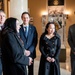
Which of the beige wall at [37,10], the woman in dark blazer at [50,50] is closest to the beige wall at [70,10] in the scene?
the beige wall at [37,10]

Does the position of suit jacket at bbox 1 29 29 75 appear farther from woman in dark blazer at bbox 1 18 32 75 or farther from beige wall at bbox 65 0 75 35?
beige wall at bbox 65 0 75 35

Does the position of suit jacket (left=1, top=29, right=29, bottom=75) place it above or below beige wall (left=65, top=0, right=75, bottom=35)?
below

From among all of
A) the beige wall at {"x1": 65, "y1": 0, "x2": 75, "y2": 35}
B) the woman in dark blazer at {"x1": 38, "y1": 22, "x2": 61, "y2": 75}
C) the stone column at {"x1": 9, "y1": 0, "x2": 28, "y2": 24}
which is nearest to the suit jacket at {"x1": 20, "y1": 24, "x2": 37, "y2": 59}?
the woman in dark blazer at {"x1": 38, "y1": 22, "x2": 61, "y2": 75}

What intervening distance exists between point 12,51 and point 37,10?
1267 centimetres

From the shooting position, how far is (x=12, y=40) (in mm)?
2760

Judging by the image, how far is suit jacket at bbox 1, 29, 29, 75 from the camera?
277cm

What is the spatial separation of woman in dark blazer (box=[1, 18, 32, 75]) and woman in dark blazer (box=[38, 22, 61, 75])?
1276 millimetres

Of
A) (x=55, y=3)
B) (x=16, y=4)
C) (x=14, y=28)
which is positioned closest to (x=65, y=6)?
(x=55, y=3)

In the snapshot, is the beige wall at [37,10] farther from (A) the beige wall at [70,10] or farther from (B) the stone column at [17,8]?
(B) the stone column at [17,8]

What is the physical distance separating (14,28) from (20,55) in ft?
1.19

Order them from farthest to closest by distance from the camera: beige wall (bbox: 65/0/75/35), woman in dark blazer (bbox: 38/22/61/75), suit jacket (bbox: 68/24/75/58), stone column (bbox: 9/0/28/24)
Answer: beige wall (bbox: 65/0/75/35) → stone column (bbox: 9/0/28/24) → suit jacket (bbox: 68/24/75/58) → woman in dark blazer (bbox: 38/22/61/75)

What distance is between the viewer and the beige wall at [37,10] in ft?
49.7

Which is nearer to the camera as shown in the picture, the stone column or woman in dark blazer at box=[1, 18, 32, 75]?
woman in dark blazer at box=[1, 18, 32, 75]

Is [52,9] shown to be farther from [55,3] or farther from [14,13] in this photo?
[14,13]
